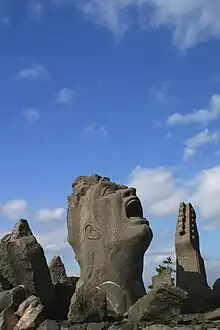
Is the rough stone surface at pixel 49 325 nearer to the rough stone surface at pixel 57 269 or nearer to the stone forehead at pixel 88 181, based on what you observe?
the stone forehead at pixel 88 181

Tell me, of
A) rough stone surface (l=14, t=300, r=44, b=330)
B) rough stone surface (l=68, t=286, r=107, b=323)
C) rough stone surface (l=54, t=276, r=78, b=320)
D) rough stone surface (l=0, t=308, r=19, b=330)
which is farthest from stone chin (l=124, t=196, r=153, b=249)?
rough stone surface (l=0, t=308, r=19, b=330)

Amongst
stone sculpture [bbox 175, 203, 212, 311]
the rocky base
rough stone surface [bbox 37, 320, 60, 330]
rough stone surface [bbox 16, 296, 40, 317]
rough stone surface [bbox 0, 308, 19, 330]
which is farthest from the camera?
stone sculpture [bbox 175, 203, 212, 311]

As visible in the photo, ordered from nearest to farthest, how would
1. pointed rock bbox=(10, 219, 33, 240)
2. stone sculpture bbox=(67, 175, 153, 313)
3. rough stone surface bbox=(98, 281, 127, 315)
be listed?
rough stone surface bbox=(98, 281, 127, 315) < stone sculpture bbox=(67, 175, 153, 313) < pointed rock bbox=(10, 219, 33, 240)

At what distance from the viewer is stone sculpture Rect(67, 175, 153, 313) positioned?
1022cm

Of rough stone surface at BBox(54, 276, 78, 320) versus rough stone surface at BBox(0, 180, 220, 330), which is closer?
rough stone surface at BBox(0, 180, 220, 330)

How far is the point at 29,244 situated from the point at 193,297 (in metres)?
3.80

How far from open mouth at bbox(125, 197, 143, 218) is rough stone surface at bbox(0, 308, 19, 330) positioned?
9.40 ft

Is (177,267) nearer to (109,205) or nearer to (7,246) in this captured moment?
(109,205)

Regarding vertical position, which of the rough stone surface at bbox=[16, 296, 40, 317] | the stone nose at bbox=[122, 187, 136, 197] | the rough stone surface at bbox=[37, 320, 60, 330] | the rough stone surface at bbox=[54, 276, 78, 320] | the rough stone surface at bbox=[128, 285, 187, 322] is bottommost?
the rough stone surface at bbox=[37, 320, 60, 330]

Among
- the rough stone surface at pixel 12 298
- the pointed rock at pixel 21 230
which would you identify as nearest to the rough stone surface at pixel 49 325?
the rough stone surface at pixel 12 298

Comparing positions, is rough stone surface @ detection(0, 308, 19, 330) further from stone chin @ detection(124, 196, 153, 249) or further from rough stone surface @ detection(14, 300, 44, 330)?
stone chin @ detection(124, 196, 153, 249)

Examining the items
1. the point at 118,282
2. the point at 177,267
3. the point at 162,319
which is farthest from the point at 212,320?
the point at 177,267

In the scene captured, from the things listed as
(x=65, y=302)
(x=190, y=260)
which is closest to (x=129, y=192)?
(x=65, y=302)

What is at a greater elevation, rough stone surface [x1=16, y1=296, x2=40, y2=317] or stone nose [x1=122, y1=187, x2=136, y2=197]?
stone nose [x1=122, y1=187, x2=136, y2=197]
